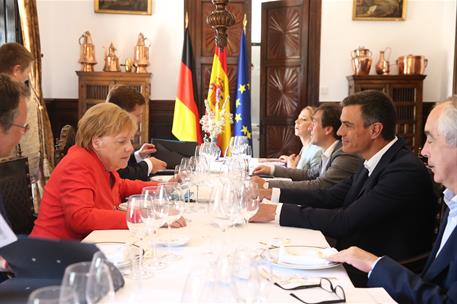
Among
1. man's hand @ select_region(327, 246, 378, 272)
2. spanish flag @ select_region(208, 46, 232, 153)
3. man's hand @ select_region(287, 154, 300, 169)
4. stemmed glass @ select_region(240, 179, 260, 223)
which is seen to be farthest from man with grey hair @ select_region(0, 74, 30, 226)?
spanish flag @ select_region(208, 46, 232, 153)

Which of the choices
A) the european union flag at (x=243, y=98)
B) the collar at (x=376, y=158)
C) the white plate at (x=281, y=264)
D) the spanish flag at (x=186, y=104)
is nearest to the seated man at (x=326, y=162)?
the collar at (x=376, y=158)

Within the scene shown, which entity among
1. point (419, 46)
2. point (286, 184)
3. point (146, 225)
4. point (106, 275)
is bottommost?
point (286, 184)

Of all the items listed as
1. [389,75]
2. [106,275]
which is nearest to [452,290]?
[106,275]

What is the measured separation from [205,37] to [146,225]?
6.06m

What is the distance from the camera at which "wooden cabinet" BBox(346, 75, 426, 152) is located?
6.92 metres

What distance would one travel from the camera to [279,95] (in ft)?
24.4

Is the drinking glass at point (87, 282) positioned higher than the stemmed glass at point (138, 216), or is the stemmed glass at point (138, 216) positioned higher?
the drinking glass at point (87, 282)

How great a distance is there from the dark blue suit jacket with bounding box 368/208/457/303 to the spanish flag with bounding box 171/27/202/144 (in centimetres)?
529

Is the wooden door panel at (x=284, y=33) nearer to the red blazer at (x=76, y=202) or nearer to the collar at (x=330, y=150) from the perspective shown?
the collar at (x=330, y=150)

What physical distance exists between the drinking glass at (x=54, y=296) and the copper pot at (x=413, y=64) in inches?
271

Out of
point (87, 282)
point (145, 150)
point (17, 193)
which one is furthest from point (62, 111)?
point (87, 282)

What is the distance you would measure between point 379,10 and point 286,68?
60.7 inches

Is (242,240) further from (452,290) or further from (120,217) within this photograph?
(452,290)

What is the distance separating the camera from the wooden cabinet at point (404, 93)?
692cm
